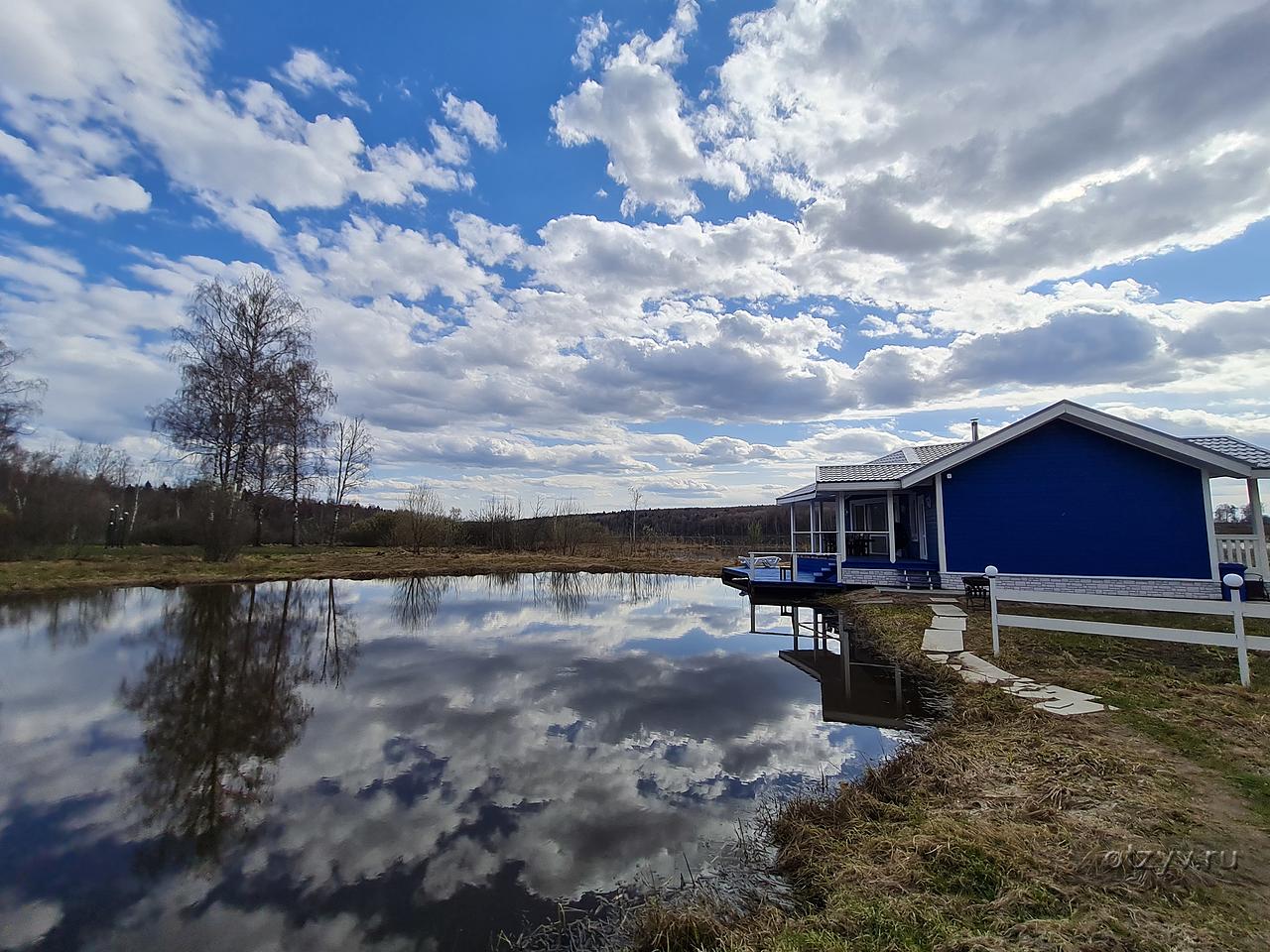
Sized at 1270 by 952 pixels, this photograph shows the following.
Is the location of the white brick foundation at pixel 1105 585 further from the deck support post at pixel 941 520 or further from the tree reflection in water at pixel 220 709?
the tree reflection in water at pixel 220 709

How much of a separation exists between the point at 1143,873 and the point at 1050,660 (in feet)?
18.6

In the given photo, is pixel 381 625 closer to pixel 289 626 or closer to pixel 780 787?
pixel 289 626

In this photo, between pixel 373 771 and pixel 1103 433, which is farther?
pixel 1103 433

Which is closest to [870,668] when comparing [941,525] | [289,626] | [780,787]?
[780,787]

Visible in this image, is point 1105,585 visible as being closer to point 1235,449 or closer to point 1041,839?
point 1235,449

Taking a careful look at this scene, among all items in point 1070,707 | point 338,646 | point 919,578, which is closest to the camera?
point 1070,707

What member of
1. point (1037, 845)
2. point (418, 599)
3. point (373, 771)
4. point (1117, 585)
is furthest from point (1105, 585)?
point (418, 599)

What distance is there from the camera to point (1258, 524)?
10945mm

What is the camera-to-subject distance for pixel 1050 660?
7.51 meters

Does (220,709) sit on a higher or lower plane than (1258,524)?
lower

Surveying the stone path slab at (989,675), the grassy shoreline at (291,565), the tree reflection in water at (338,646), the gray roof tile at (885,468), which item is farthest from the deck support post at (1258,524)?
the tree reflection in water at (338,646)

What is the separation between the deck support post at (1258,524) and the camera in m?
10.7

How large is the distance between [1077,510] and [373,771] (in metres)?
13.8

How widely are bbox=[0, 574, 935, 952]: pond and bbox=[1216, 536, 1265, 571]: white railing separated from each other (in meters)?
9.04
